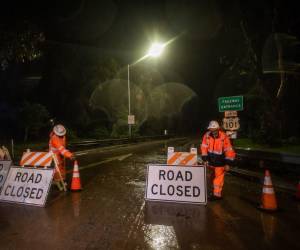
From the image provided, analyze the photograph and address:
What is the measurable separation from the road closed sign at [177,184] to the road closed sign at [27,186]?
2.36 m

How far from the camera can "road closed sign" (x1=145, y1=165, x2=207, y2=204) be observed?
26.1ft

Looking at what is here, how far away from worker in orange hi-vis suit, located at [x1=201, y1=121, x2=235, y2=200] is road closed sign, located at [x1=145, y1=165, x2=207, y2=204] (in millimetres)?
458

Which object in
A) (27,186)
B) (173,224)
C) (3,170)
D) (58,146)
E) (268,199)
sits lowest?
(173,224)

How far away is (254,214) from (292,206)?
1322 millimetres

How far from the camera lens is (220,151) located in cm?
822

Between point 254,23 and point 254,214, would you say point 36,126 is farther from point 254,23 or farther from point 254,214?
point 254,214

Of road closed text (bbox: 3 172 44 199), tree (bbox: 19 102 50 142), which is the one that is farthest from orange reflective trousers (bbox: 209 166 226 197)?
tree (bbox: 19 102 50 142)

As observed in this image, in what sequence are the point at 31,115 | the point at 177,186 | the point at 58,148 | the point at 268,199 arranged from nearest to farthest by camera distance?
the point at 268,199
the point at 177,186
the point at 58,148
the point at 31,115

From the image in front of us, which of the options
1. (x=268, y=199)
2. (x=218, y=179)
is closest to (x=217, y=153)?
(x=218, y=179)

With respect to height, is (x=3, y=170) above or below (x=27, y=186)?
above

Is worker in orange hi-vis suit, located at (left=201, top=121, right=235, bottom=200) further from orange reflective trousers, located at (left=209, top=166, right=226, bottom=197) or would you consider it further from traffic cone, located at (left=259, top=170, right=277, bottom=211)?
traffic cone, located at (left=259, top=170, right=277, bottom=211)

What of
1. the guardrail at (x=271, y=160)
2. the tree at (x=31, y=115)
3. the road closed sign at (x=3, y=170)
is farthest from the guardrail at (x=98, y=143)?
the road closed sign at (x=3, y=170)

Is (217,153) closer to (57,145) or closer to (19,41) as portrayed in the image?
(57,145)

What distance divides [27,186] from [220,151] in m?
4.56
